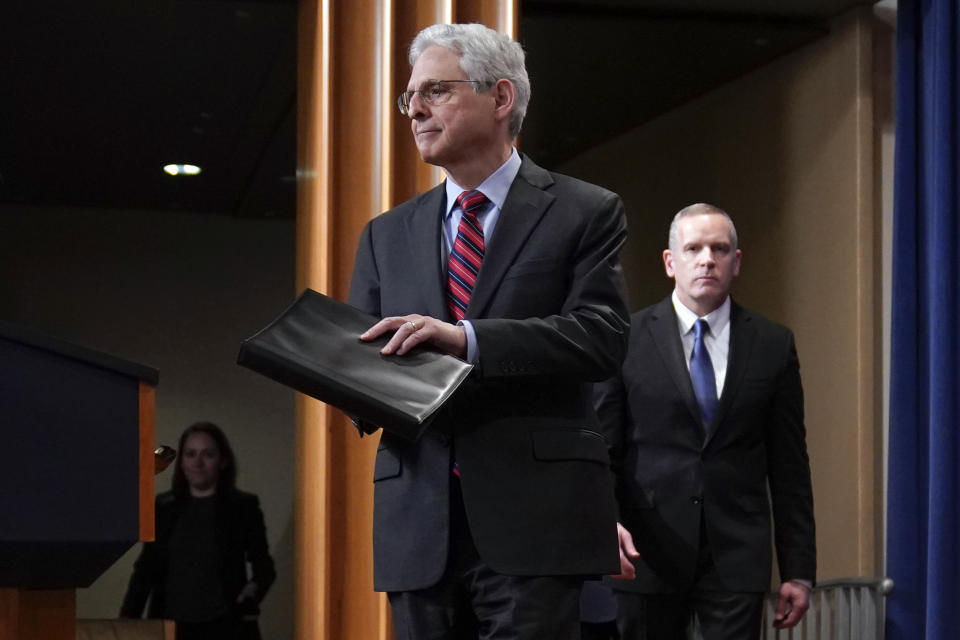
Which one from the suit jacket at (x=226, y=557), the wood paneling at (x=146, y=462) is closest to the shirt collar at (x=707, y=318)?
the wood paneling at (x=146, y=462)

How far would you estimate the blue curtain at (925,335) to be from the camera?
4.10m

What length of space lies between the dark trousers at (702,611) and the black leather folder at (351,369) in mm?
1462

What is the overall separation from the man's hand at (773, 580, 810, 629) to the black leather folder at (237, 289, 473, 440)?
1.67m

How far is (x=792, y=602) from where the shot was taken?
10.3 ft

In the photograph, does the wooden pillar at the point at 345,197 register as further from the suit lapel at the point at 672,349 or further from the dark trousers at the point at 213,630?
the dark trousers at the point at 213,630

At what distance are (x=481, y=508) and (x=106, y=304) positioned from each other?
6.93m

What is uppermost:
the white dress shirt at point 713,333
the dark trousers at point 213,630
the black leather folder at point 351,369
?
the white dress shirt at point 713,333

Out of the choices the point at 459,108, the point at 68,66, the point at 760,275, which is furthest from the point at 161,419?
the point at 459,108

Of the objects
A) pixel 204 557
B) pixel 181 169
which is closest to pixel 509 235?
pixel 204 557

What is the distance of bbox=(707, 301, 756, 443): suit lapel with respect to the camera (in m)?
3.12

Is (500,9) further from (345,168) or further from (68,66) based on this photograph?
(68,66)

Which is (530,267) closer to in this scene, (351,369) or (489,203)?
(489,203)

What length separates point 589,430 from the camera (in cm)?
191

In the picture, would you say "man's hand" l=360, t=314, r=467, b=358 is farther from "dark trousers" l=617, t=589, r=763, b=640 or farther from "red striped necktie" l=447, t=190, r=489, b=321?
"dark trousers" l=617, t=589, r=763, b=640
